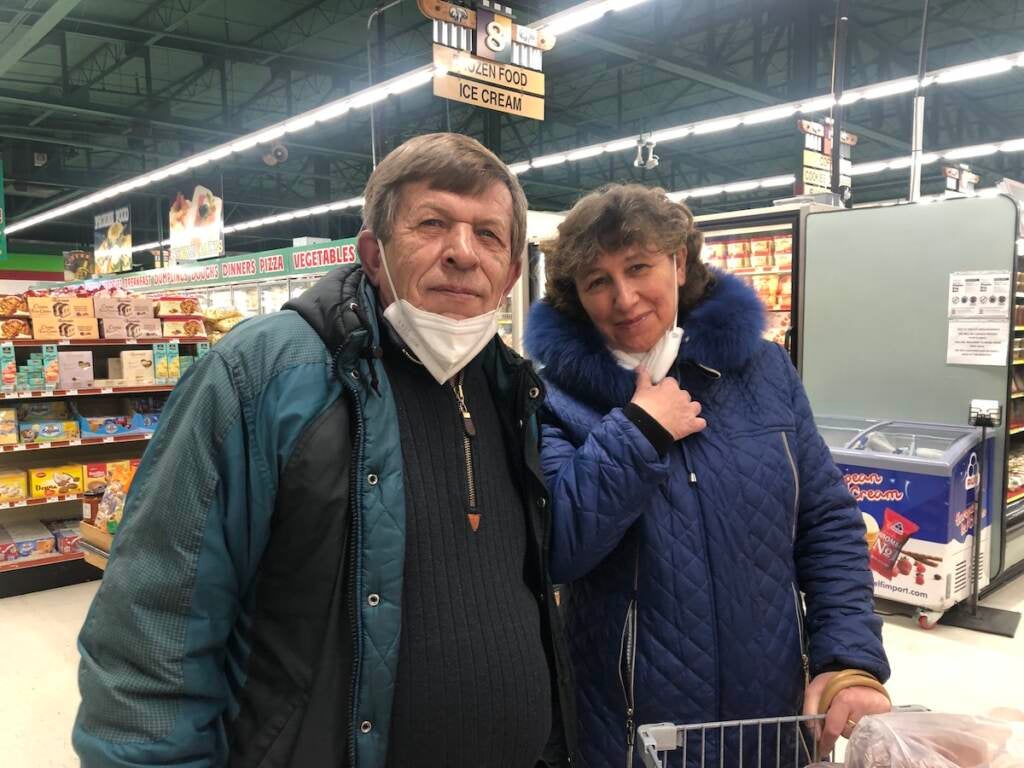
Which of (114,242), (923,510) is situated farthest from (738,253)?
(114,242)

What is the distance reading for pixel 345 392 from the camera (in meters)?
1.13

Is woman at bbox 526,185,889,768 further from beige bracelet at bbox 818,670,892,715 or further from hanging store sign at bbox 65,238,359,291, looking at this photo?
hanging store sign at bbox 65,238,359,291

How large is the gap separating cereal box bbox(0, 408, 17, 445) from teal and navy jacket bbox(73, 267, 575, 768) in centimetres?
506

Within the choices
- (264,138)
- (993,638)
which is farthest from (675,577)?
(264,138)

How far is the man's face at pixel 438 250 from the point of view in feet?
4.13

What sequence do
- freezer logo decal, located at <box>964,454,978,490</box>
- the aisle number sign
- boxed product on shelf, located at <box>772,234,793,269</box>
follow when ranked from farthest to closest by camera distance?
1. boxed product on shelf, located at <box>772,234,793,269</box>
2. the aisle number sign
3. freezer logo decal, located at <box>964,454,978,490</box>

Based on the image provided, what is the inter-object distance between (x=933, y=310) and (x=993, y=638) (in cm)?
201

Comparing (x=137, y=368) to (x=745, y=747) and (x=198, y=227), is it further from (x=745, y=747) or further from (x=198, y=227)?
(x=198, y=227)

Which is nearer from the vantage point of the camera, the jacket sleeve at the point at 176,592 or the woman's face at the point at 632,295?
the jacket sleeve at the point at 176,592

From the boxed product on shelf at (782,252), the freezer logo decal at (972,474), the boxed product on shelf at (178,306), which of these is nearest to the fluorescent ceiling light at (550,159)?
the boxed product on shelf at (782,252)

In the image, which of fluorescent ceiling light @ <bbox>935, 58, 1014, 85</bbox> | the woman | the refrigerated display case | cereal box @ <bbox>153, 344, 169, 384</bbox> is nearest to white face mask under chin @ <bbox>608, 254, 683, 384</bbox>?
the woman

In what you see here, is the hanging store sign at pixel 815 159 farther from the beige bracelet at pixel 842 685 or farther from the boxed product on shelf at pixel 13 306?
the beige bracelet at pixel 842 685

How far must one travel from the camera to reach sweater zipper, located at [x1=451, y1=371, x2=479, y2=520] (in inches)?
50.0

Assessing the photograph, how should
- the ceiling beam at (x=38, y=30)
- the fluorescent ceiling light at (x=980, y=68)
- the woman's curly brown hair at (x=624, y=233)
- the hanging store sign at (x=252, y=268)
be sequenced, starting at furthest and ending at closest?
the hanging store sign at (x=252, y=268) → the ceiling beam at (x=38, y=30) → the fluorescent ceiling light at (x=980, y=68) → the woman's curly brown hair at (x=624, y=233)
